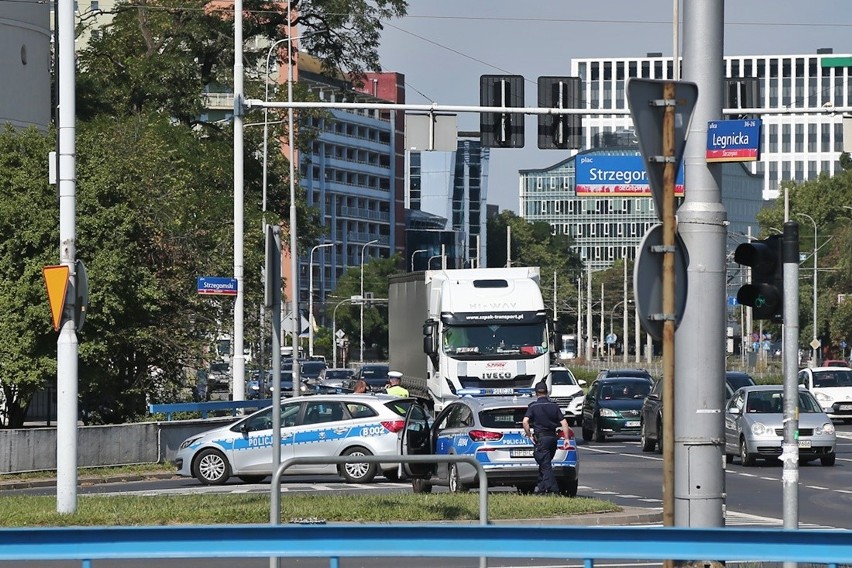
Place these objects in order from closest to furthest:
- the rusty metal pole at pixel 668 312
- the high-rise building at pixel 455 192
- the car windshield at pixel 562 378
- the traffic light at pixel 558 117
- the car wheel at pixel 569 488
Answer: the rusty metal pole at pixel 668 312
the car wheel at pixel 569 488
the traffic light at pixel 558 117
the car windshield at pixel 562 378
the high-rise building at pixel 455 192

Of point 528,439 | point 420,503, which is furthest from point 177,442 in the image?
point 420,503

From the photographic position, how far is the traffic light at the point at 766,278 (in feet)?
35.4

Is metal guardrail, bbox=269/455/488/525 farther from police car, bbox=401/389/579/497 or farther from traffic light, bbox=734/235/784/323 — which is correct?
police car, bbox=401/389/579/497

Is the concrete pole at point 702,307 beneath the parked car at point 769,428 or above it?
above

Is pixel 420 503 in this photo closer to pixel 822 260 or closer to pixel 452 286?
pixel 452 286

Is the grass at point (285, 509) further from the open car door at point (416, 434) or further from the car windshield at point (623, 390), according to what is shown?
the car windshield at point (623, 390)

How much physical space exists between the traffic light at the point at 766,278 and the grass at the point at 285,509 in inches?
258

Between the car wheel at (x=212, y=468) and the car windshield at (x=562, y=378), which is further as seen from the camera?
the car windshield at (x=562, y=378)

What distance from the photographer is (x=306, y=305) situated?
480 ft

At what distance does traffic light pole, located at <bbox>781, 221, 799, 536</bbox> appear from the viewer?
10.2m

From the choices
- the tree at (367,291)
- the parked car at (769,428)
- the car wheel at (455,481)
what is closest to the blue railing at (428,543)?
the car wheel at (455,481)

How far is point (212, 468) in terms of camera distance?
85.3ft

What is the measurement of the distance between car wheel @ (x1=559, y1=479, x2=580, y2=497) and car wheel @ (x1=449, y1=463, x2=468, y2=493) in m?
2.10

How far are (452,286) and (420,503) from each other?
636 inches
